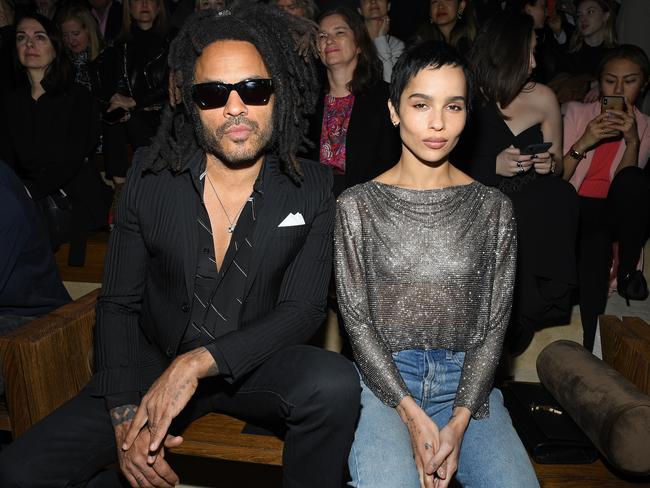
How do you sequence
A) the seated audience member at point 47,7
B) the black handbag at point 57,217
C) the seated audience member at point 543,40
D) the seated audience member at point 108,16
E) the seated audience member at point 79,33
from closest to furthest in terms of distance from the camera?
1. the black handbag at point 57,217
2. the seated audience member at point 543,40
3. the seated audience member at point 79,33
4. the seated audience member at point 108,16
5. the seated audience member at point 47,7

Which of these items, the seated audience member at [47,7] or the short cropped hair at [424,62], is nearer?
the short cropped hair at [424,62]

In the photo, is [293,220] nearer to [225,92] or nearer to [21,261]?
[225,92]

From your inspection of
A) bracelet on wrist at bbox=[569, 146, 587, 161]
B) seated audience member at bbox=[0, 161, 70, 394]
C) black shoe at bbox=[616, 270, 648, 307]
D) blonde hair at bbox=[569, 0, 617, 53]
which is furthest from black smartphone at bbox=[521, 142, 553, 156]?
blonde hair at bbox=[569, 0, 617, 53]

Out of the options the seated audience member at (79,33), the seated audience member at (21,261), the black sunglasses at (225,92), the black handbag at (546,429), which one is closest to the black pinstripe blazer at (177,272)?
the black sunglasses at (225,92)

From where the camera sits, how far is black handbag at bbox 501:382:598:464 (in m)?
2.28

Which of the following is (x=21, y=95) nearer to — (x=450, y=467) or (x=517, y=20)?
(x=517, y=20)

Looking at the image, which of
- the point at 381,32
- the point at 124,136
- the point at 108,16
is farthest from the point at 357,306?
the point at 108,16

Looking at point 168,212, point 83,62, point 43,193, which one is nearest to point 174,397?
Answer: point 168,212

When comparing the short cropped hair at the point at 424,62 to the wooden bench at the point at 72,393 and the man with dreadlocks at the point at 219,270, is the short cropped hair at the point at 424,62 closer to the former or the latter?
the man with dreadlocks at the point at 219,270

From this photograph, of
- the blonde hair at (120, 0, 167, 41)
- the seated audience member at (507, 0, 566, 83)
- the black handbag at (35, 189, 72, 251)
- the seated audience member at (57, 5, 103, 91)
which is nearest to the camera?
the black handbag at (35, 189, 72, 251)

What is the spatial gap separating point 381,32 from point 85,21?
8.31 ft

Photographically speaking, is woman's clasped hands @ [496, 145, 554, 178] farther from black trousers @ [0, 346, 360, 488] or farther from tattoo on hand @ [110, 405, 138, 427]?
tattoo on hand @ [110, 405, 138, 427]

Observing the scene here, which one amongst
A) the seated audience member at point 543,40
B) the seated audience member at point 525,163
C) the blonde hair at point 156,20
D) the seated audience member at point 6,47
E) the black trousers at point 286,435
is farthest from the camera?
the seated audience member at point 543,40

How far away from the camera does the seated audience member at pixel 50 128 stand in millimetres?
4551
